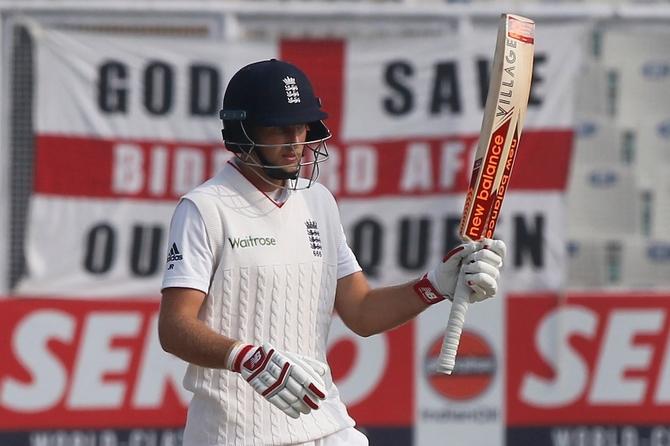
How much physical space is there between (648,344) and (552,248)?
2.34ft

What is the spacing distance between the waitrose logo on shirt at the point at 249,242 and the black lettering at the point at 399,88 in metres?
3.55

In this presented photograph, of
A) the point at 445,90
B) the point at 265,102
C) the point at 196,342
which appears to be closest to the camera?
the point at 196,342

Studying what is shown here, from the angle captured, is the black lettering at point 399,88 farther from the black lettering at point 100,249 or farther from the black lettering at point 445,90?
the black lettering at point 100,249

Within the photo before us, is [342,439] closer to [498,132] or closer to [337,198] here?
[498,132]

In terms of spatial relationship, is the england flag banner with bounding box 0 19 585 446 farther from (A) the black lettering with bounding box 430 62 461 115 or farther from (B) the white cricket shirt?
(B) the white cricket shirt

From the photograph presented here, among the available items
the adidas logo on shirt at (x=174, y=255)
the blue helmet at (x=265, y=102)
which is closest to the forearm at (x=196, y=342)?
the adidas logo on shirt at (x=174, y=255)

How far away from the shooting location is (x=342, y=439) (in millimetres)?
4141

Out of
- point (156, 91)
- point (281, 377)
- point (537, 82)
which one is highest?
point (537, 82)

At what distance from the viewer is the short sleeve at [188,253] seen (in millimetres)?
3873

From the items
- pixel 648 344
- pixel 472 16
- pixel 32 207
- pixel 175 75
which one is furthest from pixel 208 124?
pixel 648 344

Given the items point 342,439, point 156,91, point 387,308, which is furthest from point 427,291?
point 156,91

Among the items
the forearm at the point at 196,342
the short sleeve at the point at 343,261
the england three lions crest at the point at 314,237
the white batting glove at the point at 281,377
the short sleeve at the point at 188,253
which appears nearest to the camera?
the white batting glove at the point at 281,377

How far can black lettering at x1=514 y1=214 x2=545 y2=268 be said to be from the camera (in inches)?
293

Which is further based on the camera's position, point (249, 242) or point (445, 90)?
point (445, 90)
